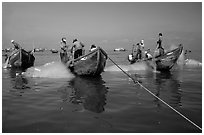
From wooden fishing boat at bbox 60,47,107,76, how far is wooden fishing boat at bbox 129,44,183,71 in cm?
549

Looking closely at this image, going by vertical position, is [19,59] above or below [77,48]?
below

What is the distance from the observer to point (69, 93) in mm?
10180

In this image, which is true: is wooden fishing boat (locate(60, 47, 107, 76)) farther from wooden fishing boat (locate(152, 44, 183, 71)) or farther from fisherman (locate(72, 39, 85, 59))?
wooden fishing boat (locate(152, 44, 183, 71))

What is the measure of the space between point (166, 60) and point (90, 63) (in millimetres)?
6959

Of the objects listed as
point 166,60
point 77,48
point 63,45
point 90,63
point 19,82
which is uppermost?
point 63,45

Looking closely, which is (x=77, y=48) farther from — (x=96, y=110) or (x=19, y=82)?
(x=96, y=110)

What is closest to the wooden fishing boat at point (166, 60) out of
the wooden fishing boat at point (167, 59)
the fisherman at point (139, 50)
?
the wooden fishing boat at point (167, 59)

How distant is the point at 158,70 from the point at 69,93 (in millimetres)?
10676

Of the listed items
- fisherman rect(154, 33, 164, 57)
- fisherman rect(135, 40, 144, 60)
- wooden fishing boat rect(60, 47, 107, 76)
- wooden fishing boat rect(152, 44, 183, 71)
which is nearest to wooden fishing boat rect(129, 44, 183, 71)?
wooden fishing boat rect(152, 44, 183, 71)

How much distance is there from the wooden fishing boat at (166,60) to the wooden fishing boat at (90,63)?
549 centimetres

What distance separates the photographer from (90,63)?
46.3 ft

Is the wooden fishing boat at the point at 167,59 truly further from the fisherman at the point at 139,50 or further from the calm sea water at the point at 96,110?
the calm sea water at the point at 96,110

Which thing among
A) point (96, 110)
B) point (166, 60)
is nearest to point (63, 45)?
point (166, 60)

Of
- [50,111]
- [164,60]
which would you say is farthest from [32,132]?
[164,60]
